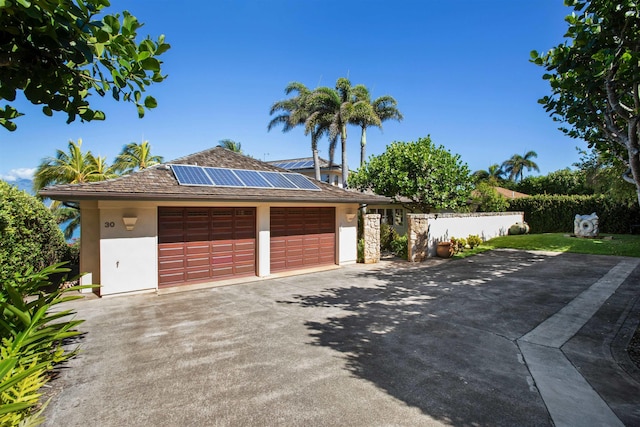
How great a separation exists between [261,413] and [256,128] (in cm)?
2858

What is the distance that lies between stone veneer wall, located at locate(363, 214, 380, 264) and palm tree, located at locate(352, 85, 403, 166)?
10.5 metres

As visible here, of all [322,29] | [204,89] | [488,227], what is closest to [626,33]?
[322,29]

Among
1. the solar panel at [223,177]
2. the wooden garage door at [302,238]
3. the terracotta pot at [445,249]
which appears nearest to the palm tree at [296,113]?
the wooden garage door at [302,238]

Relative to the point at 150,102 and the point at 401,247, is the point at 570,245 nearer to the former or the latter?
the point at 401,247

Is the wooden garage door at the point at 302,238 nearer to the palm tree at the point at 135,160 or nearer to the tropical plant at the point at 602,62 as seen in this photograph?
the tropical plant at the point at 602,62

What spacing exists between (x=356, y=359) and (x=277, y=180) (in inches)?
362

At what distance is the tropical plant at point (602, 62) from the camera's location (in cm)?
518

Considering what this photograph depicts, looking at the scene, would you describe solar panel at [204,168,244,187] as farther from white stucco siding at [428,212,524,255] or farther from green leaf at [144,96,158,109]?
white stucco siding at [428,212,524,255]

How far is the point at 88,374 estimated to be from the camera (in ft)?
15.7

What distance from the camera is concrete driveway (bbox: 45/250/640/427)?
12.6 feet

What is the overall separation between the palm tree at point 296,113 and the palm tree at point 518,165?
40532 millimetres

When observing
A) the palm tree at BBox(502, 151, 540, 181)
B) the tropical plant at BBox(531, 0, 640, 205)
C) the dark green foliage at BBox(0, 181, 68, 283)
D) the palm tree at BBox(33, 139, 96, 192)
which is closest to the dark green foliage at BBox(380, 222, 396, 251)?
the tropical plant at BBox(531, 0, 640, 205)

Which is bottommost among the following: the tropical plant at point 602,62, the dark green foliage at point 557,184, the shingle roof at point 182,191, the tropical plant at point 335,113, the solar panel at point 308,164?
the shingle roof at point 182,191

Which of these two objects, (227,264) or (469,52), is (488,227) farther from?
(227,264)
